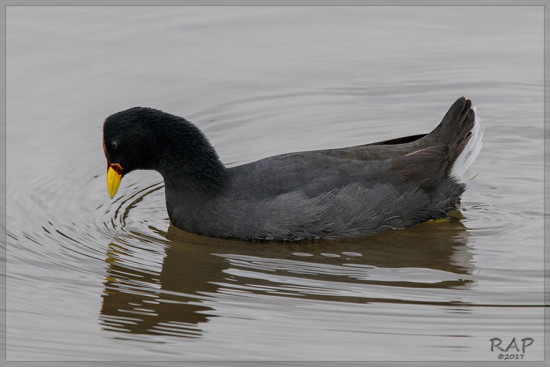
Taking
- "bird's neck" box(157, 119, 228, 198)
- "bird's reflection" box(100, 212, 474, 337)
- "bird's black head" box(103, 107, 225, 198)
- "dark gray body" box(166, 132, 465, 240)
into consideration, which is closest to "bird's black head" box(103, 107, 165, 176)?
"bird's black head" box(103, 107, 225, 198)

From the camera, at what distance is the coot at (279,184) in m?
9.13

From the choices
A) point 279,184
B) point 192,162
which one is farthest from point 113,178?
point 279,184

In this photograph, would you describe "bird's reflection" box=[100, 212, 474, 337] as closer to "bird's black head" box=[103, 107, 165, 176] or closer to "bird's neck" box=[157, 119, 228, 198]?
"bird's neck" box=[157, 119, 228, 198]

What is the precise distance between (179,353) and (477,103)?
5.65 m

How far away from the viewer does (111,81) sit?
12.1 metres

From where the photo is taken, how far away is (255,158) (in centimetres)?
1079

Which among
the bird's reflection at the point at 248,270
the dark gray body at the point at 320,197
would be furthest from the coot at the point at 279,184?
the bird's reflection at the point at 248,270

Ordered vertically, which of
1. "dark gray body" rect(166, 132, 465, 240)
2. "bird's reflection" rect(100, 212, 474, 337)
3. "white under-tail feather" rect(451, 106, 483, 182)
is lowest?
"bird's reflection" rect(100, 212, 474, 337)

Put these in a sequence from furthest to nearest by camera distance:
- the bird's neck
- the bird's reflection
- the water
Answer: the bird's neck
the bird's reflection
the water

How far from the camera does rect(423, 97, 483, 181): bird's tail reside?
980cm

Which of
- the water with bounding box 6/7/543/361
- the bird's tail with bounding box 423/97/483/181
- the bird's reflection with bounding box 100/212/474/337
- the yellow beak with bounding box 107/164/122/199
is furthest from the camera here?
the bird's tail with bounding box 423/97/483/181

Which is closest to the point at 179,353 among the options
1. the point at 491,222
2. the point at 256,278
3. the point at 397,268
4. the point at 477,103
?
the point at 256,278

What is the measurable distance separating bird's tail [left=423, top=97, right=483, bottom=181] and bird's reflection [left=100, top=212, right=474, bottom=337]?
53 centimetres

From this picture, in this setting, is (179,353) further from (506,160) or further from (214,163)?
(506,160)
